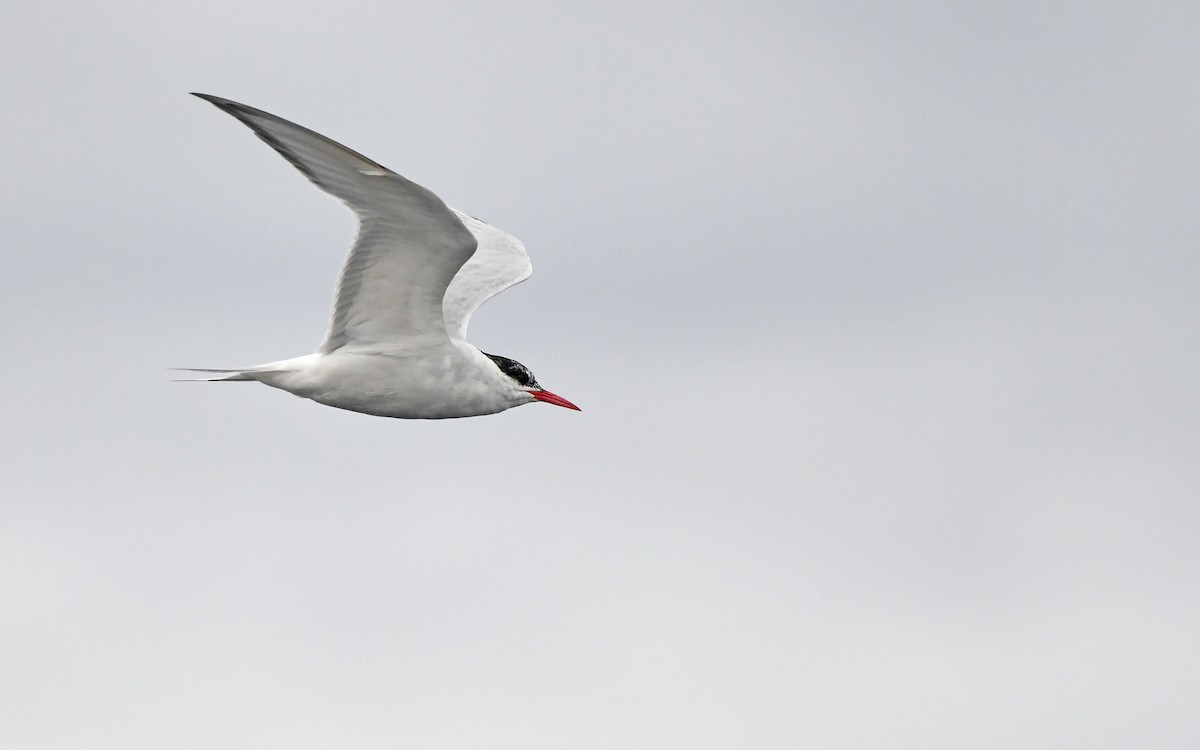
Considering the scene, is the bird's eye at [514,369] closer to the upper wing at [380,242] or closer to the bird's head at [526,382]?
the bird's head at [526,382]

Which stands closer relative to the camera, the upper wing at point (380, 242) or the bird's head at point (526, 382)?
the upper wing at point (380, 242)

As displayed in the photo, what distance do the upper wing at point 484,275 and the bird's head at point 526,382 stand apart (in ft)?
2.76

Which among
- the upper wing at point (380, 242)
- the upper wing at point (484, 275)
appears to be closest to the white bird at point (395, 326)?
the upper wing at point (380, 242)

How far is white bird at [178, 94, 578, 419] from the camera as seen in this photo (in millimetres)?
12203

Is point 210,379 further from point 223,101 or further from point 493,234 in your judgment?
point 493,234

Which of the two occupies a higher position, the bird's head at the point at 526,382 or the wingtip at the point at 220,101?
the wingtip at the point at 220,101

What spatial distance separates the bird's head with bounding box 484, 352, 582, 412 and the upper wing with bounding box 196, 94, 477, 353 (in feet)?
3.62

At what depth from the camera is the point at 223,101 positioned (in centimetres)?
1058

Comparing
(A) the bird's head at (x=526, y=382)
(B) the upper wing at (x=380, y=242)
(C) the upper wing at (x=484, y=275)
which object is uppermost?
(C) the upper wing at (x=484, y=275)

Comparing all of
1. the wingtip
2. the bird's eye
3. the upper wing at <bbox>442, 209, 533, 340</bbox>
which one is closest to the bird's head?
the bird's eye

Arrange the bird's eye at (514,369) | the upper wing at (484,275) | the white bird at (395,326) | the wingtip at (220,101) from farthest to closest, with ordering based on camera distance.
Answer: the upper wing at (484,275) → the bird's eye at (514,369) → the white bird at (395,326) → the wingtip at (220,101)

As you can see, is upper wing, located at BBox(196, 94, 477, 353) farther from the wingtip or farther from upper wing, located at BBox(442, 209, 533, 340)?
upper wing, located at BBox(442, 209, 533, 340)

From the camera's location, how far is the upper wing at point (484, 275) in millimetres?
16516

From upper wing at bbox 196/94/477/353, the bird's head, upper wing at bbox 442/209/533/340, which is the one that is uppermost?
upper wing at bbox 442/209/533/340
